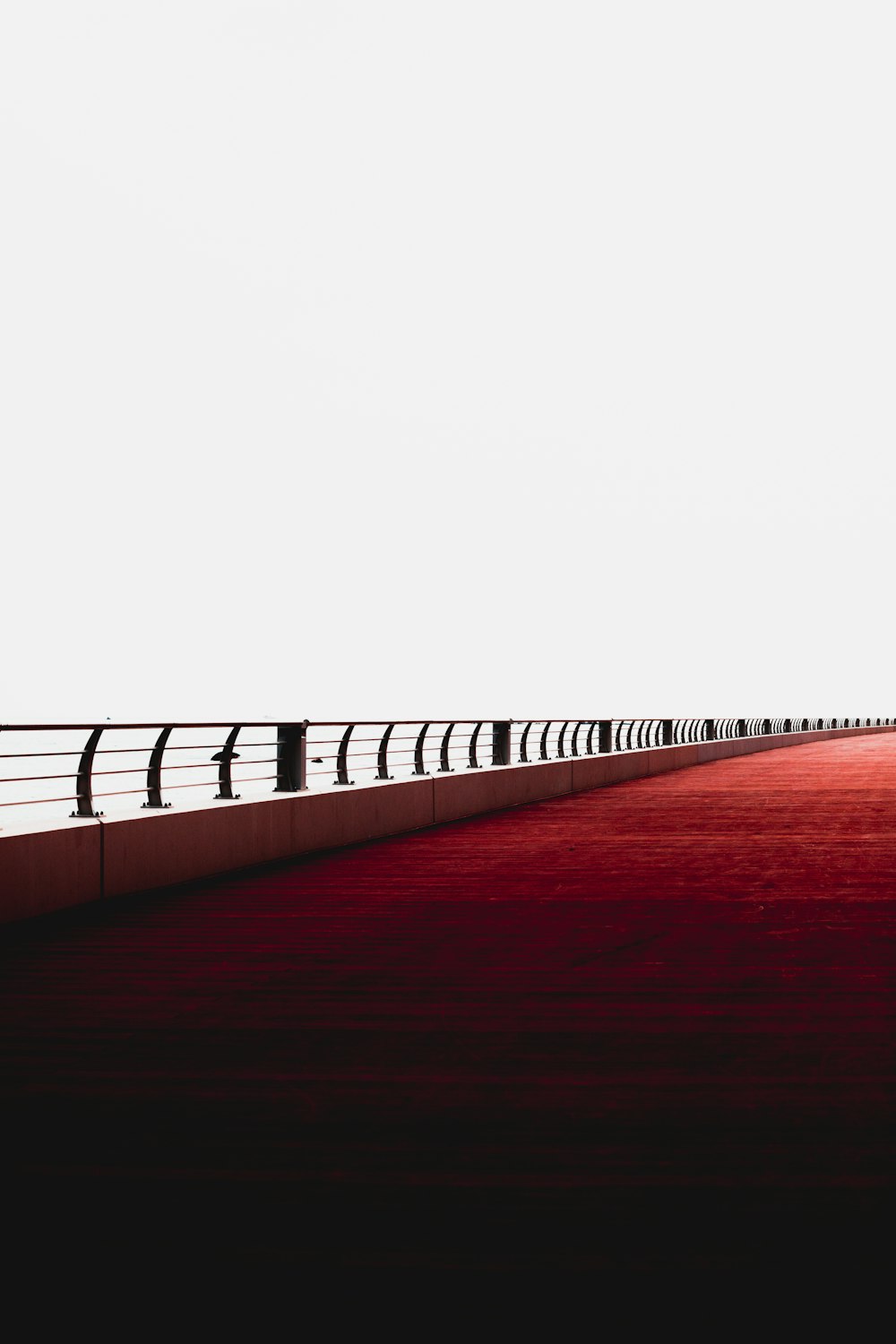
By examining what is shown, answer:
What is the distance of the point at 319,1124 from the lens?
4.99 m

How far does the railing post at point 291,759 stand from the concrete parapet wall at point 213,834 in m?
0.34

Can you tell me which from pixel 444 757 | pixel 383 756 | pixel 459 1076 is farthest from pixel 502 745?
pixel 459 1076

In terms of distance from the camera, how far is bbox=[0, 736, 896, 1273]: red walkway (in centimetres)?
397

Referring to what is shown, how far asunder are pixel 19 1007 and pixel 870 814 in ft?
48.2

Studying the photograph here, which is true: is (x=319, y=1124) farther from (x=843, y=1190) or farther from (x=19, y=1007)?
(x=19, y=1007)

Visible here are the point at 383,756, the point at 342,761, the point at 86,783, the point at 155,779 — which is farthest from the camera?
the point at 383,756

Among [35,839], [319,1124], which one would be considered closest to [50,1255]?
[319,1124]

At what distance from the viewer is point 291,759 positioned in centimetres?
1525

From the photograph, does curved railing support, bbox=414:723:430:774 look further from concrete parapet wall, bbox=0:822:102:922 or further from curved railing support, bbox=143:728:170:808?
concrete parapet wall, bbox=0:822:102:922

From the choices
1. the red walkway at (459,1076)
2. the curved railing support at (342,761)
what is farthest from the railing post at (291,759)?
the red walkway at (459,1076)

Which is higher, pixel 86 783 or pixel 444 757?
pixel 444 757

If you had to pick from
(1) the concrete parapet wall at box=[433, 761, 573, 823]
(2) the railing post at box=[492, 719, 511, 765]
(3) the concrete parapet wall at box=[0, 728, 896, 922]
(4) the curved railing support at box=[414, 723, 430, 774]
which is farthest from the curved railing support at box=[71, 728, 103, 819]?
(2) the railing post at box=[492, 719, 511, 765]

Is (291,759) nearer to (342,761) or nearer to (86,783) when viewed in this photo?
(342,761)

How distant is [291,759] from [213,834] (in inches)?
94.4
